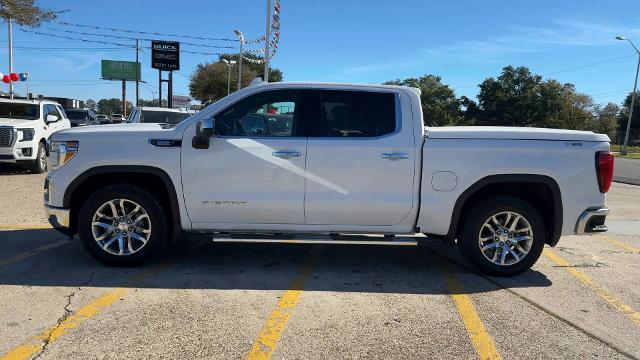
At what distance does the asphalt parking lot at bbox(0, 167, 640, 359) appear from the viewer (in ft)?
12.1

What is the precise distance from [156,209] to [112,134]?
0.86 m

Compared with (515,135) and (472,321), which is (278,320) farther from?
(515,135)

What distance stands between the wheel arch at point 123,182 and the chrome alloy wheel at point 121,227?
10.1 inches

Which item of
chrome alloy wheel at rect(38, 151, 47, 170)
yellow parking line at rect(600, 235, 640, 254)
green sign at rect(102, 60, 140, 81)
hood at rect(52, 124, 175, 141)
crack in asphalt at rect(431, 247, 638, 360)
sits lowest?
crack in asphalt at rect(431, 247, 638, 360)

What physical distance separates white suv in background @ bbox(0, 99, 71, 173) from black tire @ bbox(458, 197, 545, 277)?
11462 mm

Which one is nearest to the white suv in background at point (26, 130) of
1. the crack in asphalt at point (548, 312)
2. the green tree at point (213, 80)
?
the crack in asphalt at point (548, 312)

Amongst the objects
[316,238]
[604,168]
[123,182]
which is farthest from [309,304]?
[604,168]

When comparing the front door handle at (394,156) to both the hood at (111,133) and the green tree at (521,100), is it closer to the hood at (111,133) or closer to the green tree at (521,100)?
the hood at (111,133)

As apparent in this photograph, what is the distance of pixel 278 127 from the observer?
5.31 m

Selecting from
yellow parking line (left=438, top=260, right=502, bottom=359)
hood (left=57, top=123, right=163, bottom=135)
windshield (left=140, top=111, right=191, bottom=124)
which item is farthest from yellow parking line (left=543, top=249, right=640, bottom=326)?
windshield (left=140, top=111, right=191, bottom=124)

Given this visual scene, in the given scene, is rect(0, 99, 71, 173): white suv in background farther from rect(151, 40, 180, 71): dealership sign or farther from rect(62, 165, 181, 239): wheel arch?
rect(151, 40, 180, 71): dealership sign

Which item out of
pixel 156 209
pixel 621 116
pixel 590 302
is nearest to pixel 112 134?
pixel 156 209

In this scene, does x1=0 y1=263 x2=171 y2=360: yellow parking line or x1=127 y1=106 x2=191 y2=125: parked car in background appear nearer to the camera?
x1=0 y1=263 x2=171 y2=360: yellow parking line

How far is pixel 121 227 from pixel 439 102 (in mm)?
90752
